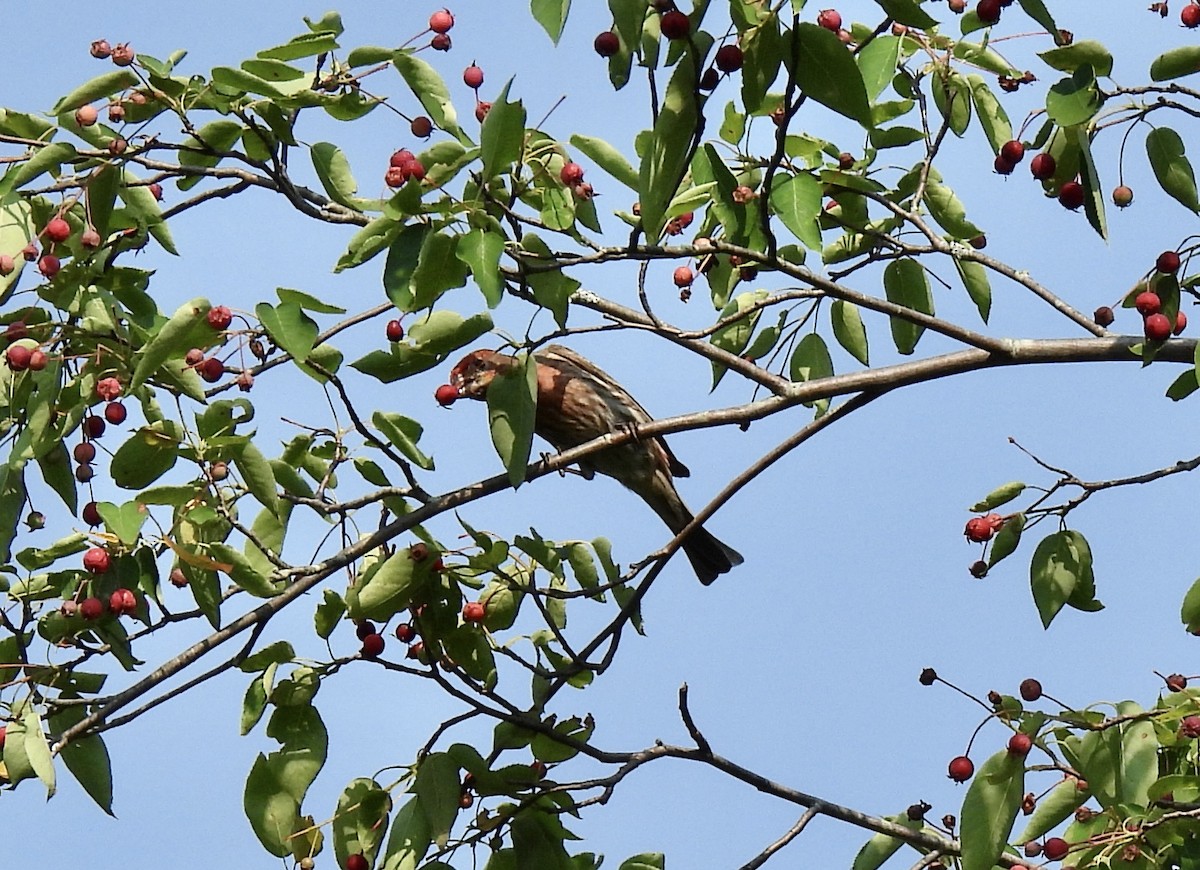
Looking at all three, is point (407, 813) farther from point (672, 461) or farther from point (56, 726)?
point (672, 461)

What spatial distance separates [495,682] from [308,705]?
0.54 metres

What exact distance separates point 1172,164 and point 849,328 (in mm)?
1287

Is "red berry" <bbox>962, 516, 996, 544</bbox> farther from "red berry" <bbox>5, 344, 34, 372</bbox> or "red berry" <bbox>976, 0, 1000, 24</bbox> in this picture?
"red berry" <bbox>5, 344, 34, 372</bbox>

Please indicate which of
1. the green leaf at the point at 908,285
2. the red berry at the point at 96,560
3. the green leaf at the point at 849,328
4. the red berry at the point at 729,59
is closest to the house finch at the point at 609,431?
the green leaf at the point at 849,328

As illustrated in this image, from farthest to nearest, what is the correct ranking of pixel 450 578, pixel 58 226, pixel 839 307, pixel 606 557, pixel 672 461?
pixel 672 461, pixel 839 307, pixel 606 557, pixel 450 578, pixel 58 226

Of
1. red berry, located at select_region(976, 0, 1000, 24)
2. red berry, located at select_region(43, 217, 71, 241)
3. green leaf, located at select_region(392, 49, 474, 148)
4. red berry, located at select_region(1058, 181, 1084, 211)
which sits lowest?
red berry, located at select_region(1058, 181, 1084, 211)

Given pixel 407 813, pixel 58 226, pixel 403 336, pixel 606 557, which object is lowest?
pixel 407 813

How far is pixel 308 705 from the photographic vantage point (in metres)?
4.14

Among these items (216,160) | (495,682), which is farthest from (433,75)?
(495,682)

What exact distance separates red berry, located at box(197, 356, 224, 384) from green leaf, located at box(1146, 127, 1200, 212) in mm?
2475

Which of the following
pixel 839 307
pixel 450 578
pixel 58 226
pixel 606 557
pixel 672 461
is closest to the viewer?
pixel 58 226

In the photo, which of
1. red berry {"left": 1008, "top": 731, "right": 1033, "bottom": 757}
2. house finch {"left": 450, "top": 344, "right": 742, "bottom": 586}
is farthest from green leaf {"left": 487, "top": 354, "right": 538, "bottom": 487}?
house finch {"left": 450, "top": 344, "right": 742, "bottom": 586}

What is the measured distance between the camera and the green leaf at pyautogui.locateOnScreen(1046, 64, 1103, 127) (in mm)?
3631

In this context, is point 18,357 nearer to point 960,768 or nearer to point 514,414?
point 514,414
